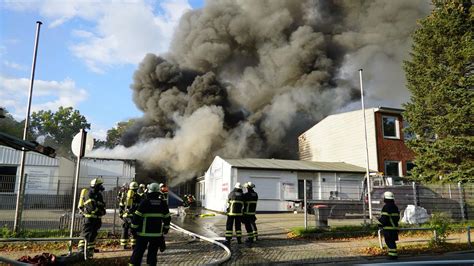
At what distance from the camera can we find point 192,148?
2734 cm

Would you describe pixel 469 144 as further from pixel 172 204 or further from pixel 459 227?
pixel 172 204

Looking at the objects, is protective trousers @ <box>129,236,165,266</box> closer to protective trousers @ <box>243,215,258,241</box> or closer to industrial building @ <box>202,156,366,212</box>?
protective trousers @ <box>243,215,258,241</box>

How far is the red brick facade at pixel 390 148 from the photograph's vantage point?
21344mm

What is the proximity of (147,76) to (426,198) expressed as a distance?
92.2ft

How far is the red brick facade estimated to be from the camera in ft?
70.0

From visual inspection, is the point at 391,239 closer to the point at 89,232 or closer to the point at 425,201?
the point at 89,232

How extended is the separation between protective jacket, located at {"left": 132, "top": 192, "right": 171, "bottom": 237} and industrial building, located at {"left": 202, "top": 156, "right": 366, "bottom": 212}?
1319 centimetres

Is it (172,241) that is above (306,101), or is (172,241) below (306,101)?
below

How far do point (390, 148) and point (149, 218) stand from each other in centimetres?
1941

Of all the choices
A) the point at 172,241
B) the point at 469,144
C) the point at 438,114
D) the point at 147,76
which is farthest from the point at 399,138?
the point at 147,76

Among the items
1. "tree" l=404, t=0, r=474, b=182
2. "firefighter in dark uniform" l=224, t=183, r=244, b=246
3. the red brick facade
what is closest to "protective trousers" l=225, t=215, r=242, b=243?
"firefighter in dark uniform" l=224, t=183, r=244, b=246

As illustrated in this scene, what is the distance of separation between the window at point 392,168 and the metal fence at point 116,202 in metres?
2.80

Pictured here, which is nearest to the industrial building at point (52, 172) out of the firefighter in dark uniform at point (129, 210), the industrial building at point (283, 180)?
the firefighter in dark uniform at point (129, 210)

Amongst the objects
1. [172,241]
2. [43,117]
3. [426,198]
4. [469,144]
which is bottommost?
[172,241]
